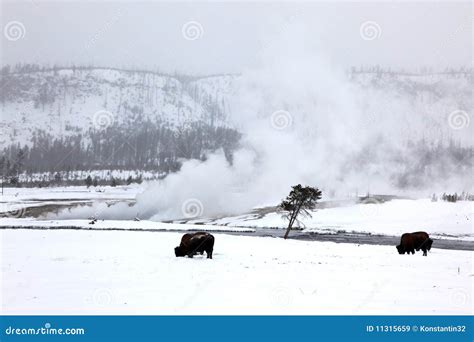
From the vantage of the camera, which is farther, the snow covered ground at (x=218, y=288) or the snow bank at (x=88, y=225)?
the snow bank at (x=88, y=225)

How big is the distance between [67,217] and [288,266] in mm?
83382

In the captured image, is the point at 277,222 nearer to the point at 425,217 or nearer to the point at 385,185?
the point at 425,217

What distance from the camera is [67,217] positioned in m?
94.9

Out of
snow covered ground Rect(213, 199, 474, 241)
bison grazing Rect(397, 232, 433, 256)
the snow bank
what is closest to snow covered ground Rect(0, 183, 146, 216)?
the snow bank

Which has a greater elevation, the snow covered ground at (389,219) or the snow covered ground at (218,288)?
the snow covered ground at (218,288)

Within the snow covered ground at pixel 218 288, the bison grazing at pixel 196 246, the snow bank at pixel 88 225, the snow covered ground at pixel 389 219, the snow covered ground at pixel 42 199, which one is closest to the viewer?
the snow covered ground at pixel 218 288

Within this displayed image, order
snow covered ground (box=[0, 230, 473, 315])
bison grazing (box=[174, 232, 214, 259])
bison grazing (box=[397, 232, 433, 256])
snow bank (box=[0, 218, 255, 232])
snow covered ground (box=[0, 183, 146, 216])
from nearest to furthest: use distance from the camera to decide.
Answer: snow covered ground (box=[0, 230, 473, 315])
bison grazing (box=[174, 232, 214, 259])
bison grazing (box=[397, 232, 433, 256])
snow bank (box=[0, 218, 255, 232])
snow covered ground (box=[0, 183, 146, 216])

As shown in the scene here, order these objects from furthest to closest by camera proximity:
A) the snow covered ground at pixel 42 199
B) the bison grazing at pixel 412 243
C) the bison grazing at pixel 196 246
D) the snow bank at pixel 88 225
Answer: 1. the snow covered ground at pixel 42 199
2. the snow bank at pixel 88 225
3. the bison grazing at pixel 412 243
4. the bison grazing at pixel 196 246

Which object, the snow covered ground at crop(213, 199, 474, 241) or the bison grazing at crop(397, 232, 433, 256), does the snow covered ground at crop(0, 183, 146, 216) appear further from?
the bison grazing at crop(397, 232, 433, 256)

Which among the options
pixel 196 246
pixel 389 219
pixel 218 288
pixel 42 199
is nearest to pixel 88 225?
pixel 196 246

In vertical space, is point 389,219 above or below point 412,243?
below

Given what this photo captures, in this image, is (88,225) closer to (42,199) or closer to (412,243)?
(412,243)

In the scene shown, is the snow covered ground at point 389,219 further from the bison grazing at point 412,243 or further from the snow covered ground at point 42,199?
the bison grazing at point 412,243

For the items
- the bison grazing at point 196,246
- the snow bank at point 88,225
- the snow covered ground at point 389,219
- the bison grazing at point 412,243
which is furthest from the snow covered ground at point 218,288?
the snow covered ground at point 389,219
